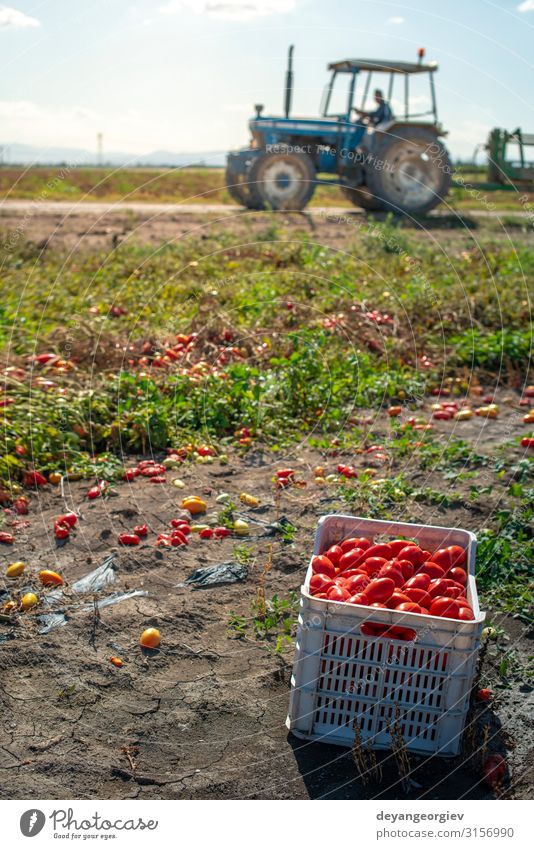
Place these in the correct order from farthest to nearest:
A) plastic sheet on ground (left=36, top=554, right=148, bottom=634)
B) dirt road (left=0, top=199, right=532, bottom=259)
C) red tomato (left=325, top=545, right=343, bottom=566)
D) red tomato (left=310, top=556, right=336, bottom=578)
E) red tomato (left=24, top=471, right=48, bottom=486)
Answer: dirt road (left=0, top=199, right=532, bottom=259) → red tomato (left=24, top=471, right=48, bottom=486) → plastic sheet on ground (left=36, top=554, right=148, bottom=634) → red tomato (left=325, top=545, right=343, bottom=566) → red tomato (left=310, top=556, right=336, bottom=578)

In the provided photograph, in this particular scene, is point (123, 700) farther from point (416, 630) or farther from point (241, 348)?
point (241, 348)

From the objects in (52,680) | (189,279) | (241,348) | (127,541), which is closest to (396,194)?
(189,279)

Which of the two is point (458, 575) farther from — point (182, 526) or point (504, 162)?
point (504, 162)

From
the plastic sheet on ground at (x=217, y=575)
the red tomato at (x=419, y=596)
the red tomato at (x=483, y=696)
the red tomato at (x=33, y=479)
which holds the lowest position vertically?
the red tomato at (x=483, y=696)

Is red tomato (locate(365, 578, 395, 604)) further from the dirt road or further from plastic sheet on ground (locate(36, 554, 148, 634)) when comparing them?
the dirt road

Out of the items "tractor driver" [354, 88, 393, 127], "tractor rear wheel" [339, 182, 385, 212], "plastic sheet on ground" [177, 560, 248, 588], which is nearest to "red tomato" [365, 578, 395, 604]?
"plastic sheet on ground" [177, 560, 248, 588]

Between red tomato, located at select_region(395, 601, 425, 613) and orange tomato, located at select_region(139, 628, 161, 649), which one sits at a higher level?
red tomato, located at select_region(395, 601, 425, 613)

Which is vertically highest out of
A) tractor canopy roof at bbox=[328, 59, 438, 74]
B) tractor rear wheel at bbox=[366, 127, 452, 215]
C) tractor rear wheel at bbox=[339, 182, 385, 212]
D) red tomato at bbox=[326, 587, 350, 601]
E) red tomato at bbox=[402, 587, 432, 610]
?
tractor canopy roof at bbox=[328, 59, 438, 74]

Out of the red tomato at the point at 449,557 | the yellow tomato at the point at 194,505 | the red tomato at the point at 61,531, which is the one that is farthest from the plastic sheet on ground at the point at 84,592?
the red tomato at the point at 449,557

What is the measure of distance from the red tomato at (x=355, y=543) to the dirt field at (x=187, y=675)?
51 centimetres

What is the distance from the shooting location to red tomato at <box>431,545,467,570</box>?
3.69 m

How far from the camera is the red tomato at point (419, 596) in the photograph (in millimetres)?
3369

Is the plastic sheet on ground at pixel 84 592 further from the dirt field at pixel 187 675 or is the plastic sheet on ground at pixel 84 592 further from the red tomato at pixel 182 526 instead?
the red tomato at pixel 182 526

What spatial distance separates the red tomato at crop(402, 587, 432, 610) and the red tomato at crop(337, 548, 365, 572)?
0.30 metres
